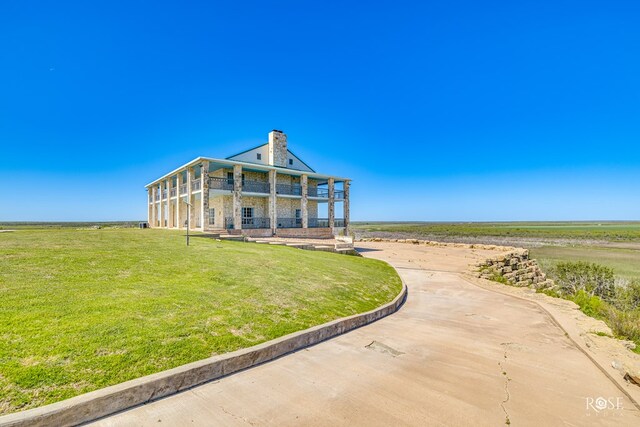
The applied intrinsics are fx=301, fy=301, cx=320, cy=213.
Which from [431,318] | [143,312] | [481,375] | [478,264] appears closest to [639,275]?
[478,264]

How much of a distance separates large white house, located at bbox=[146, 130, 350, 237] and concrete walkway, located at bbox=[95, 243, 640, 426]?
2093cm

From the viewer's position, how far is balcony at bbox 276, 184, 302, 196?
29188 mm

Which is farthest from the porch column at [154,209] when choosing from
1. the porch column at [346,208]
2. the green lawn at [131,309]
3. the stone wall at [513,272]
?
the stone wall at [513,272]

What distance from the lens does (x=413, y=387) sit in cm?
405

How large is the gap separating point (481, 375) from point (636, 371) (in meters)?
2.28

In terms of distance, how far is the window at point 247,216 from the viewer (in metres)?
27.9

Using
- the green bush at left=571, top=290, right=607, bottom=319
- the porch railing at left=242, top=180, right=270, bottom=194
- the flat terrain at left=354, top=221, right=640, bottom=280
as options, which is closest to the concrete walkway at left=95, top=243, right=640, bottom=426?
the green bush at left=571, top=290, right=607, bottom=319

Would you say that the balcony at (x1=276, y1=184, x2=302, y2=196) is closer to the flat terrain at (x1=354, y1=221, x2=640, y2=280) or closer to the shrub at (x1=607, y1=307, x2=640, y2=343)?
the flat terrain at (x1=354, y1=221, x2=640, y2=280)

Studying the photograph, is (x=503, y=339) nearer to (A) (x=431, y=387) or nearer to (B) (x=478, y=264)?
(A) (x=431, y=387)

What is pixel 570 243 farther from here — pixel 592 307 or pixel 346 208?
pixel 592 307

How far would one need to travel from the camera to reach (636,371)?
14.6 ft

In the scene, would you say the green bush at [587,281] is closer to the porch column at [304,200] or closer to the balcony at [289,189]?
the porch column at [304,200]

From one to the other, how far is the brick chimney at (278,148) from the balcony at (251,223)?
5962mm

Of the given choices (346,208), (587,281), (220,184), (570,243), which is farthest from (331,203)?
(570,243)
